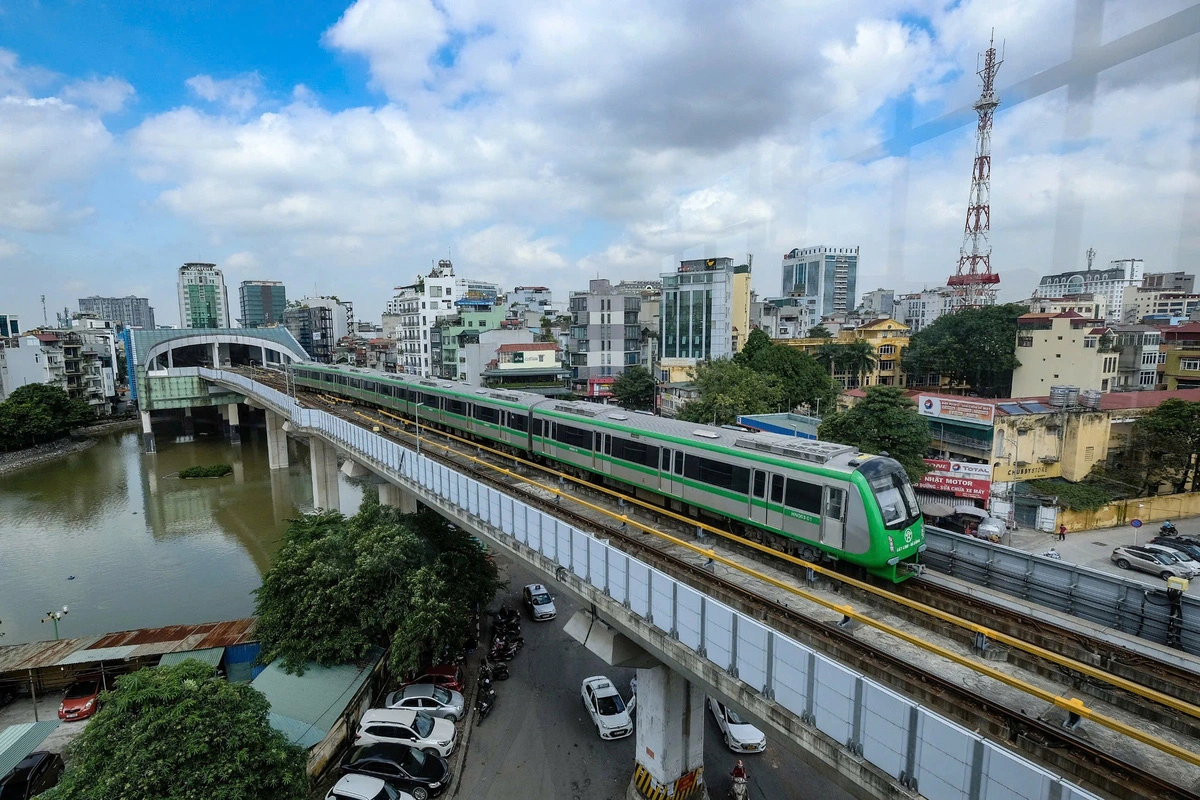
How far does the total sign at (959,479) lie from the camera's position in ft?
69.4

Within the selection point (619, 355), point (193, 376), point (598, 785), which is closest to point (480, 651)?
point (598, 785)

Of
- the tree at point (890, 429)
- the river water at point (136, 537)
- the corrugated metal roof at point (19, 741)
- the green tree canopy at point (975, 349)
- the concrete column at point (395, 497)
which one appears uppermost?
the green tree canopy at point (975, 349)

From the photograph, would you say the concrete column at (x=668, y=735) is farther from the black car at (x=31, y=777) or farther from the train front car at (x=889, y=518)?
the black car at (x=31, y=777)

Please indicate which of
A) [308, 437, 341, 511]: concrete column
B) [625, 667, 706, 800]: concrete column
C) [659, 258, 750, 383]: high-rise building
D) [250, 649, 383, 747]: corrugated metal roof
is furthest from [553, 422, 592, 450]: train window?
[659, 258, 750, 383]: high-rise building

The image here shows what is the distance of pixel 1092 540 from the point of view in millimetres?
20297

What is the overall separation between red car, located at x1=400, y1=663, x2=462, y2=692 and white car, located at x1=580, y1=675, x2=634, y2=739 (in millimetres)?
2973

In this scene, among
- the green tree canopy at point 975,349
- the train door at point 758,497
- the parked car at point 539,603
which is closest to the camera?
the train door at point 758,497

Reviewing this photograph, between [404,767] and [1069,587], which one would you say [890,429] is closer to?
[1069,587]

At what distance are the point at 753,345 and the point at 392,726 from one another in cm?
3389

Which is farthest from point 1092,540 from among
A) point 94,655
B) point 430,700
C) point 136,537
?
point 136,537

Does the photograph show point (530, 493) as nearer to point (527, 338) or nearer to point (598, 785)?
point (598, 785)

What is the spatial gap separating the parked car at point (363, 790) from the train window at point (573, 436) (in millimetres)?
8392

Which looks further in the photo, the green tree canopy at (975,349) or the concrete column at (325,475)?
the green tree canopy at (975,349)

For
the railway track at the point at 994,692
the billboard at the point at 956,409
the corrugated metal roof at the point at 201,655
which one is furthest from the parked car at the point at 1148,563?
the corrugated metal roof at the point at 201,655
